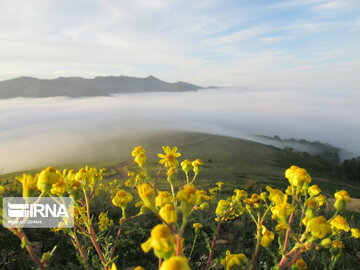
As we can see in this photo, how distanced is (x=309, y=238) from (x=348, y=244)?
4605 mm

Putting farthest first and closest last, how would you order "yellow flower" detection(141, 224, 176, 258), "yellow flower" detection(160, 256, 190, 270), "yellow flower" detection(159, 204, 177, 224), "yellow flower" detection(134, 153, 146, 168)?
"yellow flower" detection(134, 153, 146, 168) < "yellow flower" detection(159, 204, 177, 224) < "yellow flower" detection(141, 224, 176, 258) < "yellow flower" detection(160, 256, 190, 270)

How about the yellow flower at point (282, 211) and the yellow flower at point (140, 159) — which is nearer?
the yellow flower at point (282, 211)

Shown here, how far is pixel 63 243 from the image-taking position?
4.74 m

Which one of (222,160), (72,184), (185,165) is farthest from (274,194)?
(222,160)

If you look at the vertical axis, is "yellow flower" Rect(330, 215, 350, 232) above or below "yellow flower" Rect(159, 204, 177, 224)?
below

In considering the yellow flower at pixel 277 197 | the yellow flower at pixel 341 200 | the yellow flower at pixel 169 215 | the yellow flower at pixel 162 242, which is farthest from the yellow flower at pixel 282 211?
the yellow flower at pixel 162 242

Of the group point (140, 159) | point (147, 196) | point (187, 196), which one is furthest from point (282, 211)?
point (140, 159)

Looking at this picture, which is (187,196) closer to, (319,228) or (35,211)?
(319,228)

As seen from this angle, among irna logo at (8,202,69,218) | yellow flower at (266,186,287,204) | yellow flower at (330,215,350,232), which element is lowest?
yellow flower at (330,215,350,232)

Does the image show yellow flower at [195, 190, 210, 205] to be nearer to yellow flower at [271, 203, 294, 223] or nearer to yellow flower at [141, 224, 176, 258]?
yellow flower at [141, 224, 176, 258]

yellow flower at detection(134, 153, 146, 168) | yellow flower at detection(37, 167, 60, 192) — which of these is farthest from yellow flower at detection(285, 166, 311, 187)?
yellow flower at detection(37, 167, 60, 192)

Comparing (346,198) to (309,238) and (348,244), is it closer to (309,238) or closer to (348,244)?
(309,238)

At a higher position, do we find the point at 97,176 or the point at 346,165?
the point at 97,176

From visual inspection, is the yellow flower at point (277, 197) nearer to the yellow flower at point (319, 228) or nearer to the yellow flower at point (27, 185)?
the yellow flower at point (319, 228)
